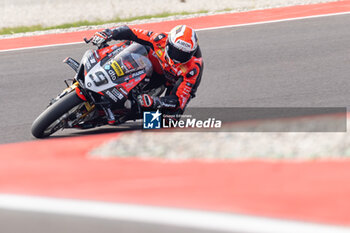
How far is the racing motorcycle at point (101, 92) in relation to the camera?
19.7 feet

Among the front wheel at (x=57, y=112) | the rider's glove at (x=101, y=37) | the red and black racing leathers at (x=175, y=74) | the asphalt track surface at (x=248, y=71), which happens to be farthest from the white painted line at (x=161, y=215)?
the asphalt track surface at (x=248, y=71)

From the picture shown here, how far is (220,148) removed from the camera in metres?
4.14

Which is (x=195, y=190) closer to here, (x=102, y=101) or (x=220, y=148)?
(x=220, y=148)

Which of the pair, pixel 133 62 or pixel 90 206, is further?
pixel 133 62

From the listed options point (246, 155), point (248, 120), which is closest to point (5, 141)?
point (248, 120)

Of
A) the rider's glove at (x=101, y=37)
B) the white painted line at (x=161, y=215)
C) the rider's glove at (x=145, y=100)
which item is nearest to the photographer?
the white painted line at (x=161, y=215)

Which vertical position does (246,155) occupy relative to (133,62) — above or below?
below

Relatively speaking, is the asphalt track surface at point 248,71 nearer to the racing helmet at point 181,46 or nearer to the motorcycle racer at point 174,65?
the motorcycle racer at point 174,65

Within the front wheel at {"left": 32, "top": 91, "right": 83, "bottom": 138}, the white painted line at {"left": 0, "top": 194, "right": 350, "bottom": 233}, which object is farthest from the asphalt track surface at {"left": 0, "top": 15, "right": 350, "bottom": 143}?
the white painted line at {"left": 0, "top": 194, "right": 350, "bottom": 233}

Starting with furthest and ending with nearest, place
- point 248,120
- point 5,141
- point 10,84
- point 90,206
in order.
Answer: point 10,84 < point 248,120 < point 5,141 < point 90,206

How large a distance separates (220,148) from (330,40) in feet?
21.4

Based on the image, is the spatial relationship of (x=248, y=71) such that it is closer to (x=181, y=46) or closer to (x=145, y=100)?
(x=181, y=46)

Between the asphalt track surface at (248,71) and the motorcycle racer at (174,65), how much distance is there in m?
0.99

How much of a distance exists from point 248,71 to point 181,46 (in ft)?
9.89
